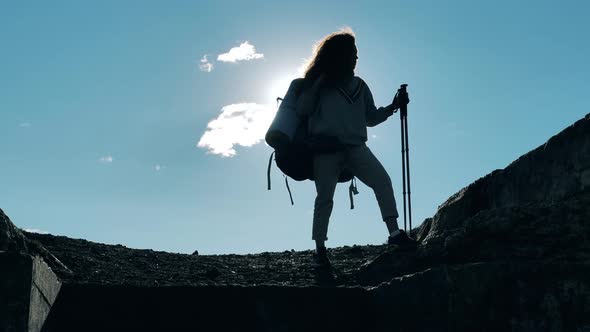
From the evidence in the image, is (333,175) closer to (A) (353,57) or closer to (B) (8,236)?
(A) (353,57)

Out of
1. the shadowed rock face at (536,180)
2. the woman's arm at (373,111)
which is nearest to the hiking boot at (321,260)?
the shadowed rock face at (536,180)

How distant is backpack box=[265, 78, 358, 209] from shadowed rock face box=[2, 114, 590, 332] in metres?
1.15

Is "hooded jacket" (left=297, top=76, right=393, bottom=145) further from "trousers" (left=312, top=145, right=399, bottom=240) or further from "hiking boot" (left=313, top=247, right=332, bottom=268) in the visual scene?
"hiking boot" (left=313, top=247, right=332, bottom=268)

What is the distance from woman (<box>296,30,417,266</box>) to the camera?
22.3ft

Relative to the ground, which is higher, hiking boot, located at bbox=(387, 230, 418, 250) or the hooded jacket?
the hooded jacket

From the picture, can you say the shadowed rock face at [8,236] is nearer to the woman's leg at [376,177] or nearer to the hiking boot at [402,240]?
the hiking boot at [402,240]

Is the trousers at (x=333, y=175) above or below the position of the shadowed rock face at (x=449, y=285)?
above

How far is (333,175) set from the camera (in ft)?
22.6

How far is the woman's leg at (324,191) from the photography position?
6.83 meters

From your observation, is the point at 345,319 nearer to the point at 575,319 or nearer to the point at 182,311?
the point at 182,311

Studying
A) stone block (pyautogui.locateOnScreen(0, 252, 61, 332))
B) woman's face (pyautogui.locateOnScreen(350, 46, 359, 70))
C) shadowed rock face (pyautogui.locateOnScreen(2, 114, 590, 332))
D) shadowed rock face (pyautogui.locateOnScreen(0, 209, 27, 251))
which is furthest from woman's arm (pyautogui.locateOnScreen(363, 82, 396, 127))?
stone block (pyautogui.locateOnScreen(0, 252, 61, 332))

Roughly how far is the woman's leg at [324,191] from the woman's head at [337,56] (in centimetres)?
74

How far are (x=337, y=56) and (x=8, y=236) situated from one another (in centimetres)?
336

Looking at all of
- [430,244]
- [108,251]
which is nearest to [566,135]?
[430,244]
